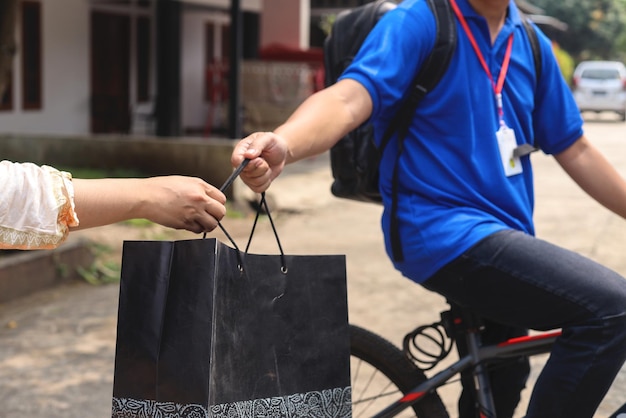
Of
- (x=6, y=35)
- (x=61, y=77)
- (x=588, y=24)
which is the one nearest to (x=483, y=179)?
(x=6, y=35)

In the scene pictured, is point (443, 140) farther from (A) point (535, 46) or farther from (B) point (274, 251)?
(B) point (274, 251)

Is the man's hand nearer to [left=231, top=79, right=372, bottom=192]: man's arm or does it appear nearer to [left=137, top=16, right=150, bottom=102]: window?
[left=231, top=79, right=372, bottom=192]: man's arm

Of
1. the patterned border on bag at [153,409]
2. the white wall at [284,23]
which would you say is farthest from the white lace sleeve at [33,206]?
the white wall at [284,23]

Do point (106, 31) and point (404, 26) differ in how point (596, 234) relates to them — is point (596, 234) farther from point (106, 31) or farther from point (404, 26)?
point (106, 31)

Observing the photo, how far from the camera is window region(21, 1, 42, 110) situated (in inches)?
506

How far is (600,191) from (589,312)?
568 millimetres

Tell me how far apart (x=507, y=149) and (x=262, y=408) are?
982mm

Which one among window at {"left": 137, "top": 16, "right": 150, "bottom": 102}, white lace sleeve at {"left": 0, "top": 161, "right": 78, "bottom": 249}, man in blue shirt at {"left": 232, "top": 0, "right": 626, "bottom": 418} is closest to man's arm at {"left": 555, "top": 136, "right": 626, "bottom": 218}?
man in blue shirt at {"left": 232, "top": 0, "right": 626, "bottom": 418}

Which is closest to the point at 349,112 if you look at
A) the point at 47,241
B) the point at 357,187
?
the point at 357,187

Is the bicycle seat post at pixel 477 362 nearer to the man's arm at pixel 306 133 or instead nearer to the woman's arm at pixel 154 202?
the man's arm at pixel 306 133

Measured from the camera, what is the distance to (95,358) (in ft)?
16.2

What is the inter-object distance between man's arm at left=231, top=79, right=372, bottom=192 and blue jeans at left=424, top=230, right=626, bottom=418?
433 millimetres

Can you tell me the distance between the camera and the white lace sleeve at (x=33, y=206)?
1.74m

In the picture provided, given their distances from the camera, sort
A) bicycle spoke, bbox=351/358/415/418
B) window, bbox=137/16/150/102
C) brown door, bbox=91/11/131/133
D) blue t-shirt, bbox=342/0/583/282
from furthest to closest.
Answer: window, bbox=137/16/150/102 → brown door, bbox=91/11/131/133 → bicycle spoke, bbox=351/358/415/418 → blue t-shirt, bbox=342/0/583/282
